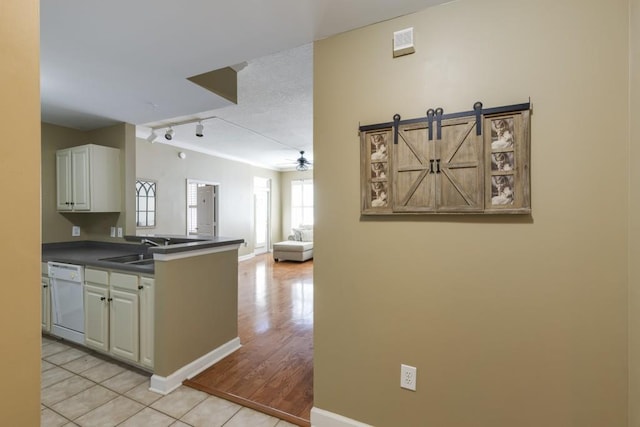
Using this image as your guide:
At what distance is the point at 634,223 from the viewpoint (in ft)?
3.98

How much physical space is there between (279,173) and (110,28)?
26.1 ft

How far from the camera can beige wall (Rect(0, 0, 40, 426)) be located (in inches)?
26.0

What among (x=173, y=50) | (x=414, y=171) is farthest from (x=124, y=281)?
(x=414, y=171)

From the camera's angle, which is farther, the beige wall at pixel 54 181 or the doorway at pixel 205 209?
the doorway at pixel 205 209

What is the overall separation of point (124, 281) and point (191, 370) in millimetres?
935

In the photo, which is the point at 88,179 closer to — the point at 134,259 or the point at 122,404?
the point at 134,259

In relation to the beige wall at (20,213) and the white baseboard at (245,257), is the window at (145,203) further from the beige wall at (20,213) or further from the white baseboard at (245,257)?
the beige wall at (20,213)

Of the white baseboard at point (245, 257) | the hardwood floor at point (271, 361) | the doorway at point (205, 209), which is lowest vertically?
the hardwood floor at point (271, 361)

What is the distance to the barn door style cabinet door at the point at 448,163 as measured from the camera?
4.60 ft

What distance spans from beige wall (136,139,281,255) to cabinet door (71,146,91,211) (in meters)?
1.76

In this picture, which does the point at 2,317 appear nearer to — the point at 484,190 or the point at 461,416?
the point at 484,190

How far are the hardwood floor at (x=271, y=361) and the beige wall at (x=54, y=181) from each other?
2.00m

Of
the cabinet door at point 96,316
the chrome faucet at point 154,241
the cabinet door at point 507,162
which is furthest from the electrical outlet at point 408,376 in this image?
the chrome faucet at point 154,241

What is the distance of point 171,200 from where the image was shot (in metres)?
5.92
